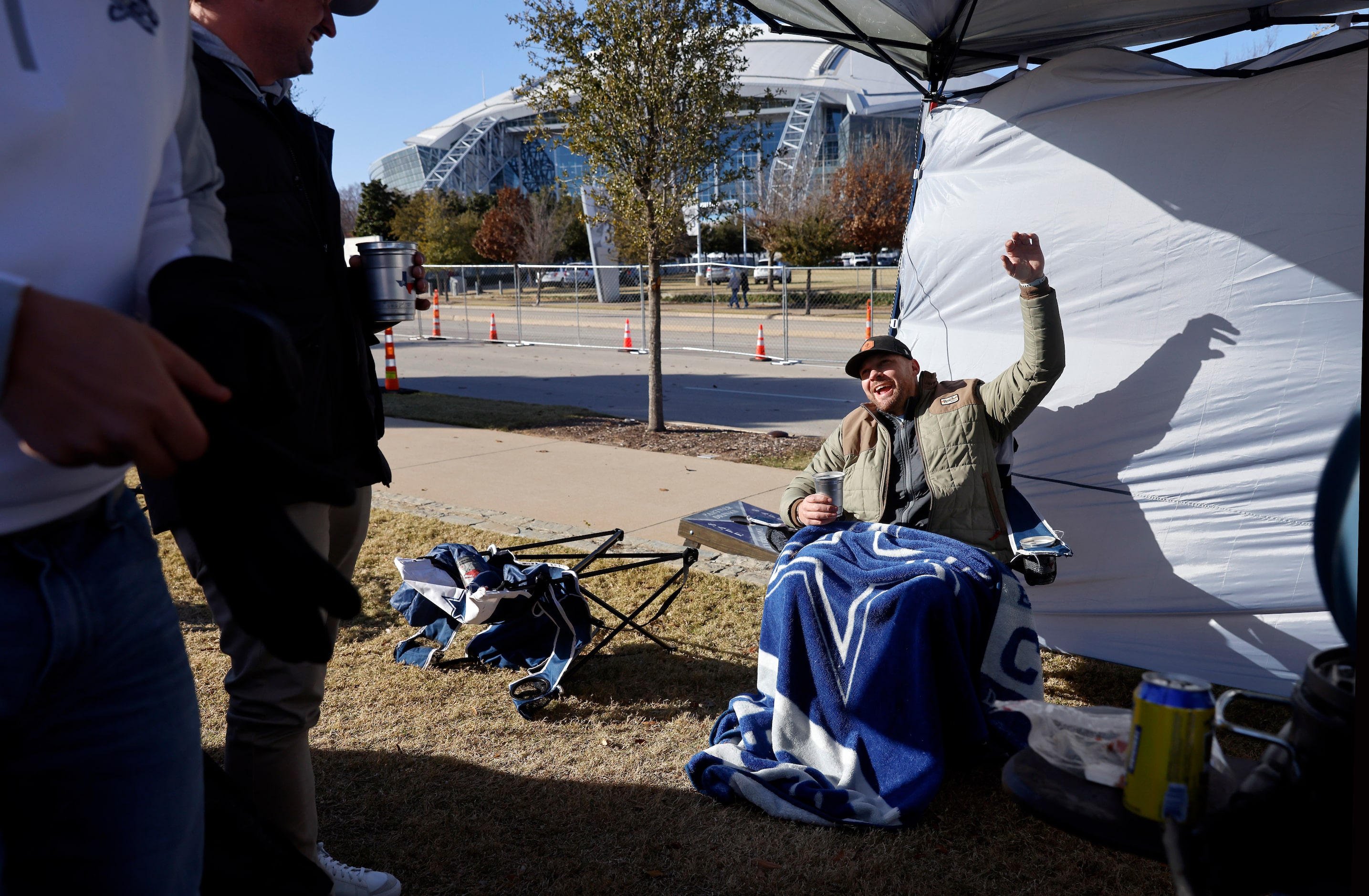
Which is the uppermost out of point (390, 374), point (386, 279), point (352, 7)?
point (352, 7)

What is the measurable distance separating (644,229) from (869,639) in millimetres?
5928

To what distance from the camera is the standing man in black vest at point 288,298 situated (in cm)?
196

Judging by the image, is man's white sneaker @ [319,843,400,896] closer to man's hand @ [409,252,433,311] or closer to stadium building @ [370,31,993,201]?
man's hand @ [409,252,433,311]

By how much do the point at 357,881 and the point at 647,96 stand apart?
262 inches

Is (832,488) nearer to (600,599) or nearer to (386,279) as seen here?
(600,599)

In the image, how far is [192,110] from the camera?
128 centimetres

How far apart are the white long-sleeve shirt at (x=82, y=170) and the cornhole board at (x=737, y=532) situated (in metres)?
2.77

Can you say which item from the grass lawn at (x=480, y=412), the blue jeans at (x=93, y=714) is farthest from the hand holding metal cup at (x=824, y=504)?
the grass lawn at (x=480, y=412)

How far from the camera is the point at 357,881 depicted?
252 centimetres

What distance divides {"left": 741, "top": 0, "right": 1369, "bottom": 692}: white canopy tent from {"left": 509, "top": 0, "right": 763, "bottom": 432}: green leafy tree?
12.0 ft

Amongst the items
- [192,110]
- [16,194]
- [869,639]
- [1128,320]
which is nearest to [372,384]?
[192,110]

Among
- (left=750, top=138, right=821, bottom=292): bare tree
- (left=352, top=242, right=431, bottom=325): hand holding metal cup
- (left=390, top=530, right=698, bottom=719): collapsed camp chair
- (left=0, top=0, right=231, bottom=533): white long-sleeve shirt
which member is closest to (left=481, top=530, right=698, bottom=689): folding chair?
(left=390, top=530, right=698, bottom=719): collapsed camp chair

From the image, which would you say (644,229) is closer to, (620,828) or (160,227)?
(620,828)

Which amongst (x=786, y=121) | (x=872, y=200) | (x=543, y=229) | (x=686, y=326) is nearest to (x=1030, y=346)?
(x=686, y=326)
